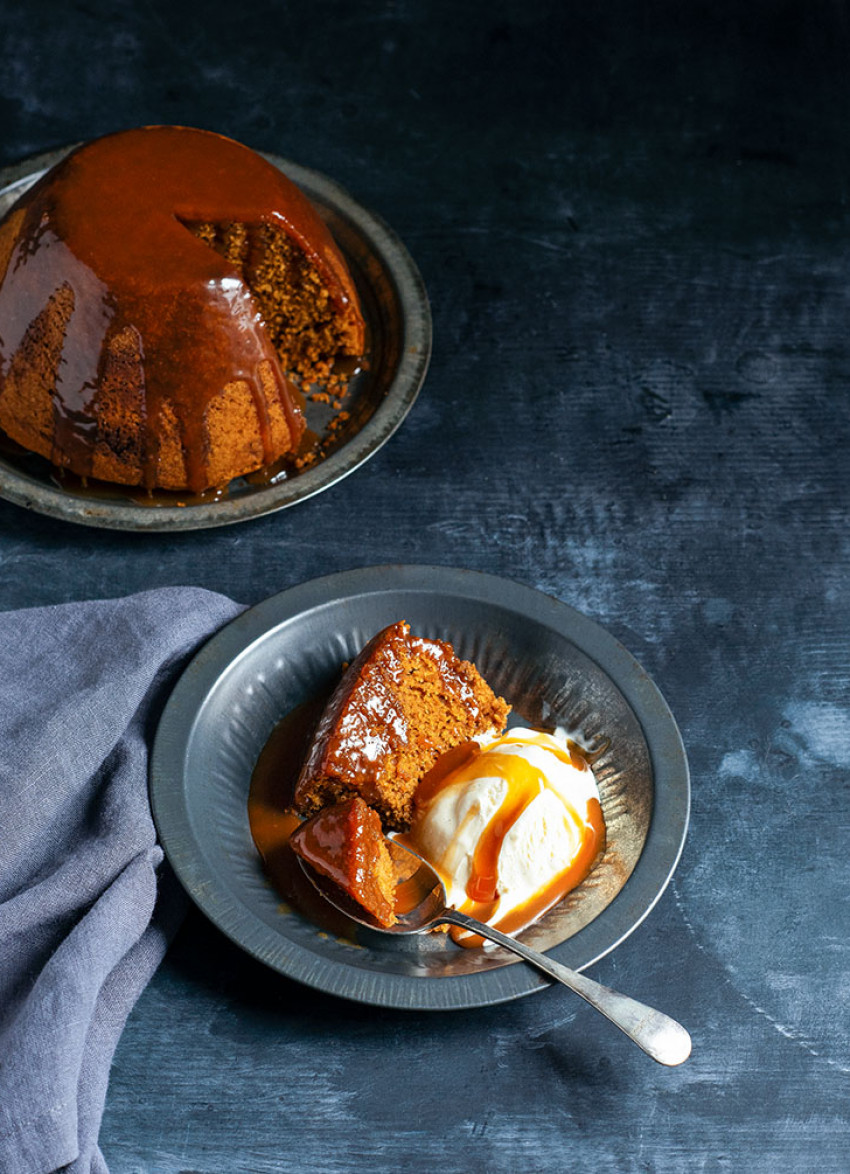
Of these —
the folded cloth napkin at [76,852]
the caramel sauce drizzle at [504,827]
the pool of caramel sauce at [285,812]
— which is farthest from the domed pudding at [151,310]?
the caramel sauce drizzle at [504,827]

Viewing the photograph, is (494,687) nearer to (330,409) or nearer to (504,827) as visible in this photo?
(504,827)

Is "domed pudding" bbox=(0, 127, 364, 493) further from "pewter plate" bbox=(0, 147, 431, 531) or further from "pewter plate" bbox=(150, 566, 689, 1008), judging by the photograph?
"pewter plate" bbox=(150, 566, 689, 1008)

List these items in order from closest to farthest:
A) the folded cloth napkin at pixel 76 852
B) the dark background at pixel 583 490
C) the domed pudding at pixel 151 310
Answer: the folded cloth napkin at pixel 76 852
the dark background at pixel 583 490
the domed pudding at pixel 151 310

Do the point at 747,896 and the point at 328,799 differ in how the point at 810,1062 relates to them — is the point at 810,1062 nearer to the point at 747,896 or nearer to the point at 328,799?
the point at 747,896

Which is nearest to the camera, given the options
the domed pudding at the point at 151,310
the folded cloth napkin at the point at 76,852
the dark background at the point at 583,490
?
the folded cloth napkin at the point at 76,852

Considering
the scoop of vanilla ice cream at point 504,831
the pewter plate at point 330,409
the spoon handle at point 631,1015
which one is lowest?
the spoon handle at point 631,1015

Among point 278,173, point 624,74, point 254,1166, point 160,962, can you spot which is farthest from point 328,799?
point 624,74

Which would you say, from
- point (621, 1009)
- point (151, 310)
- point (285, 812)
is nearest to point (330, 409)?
point (151, 310)

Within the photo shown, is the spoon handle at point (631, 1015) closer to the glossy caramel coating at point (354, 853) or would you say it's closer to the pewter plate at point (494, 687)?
the pewter plate at point (494, 687)
